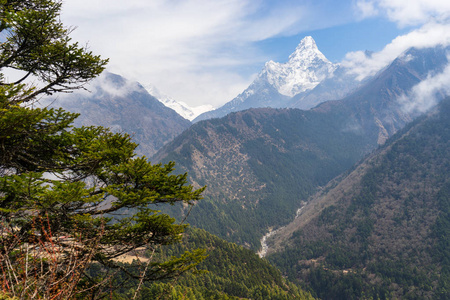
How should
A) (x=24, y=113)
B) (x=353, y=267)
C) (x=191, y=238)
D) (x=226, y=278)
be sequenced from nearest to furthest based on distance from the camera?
1. (x=24, y=113)
2. (x=226, y=278)
3. (x=191, y=238)
4. (x=353, y=267)

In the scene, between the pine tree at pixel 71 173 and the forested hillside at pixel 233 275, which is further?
the forested hillside at pixel 233 275

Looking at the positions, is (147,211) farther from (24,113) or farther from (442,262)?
(442,262)

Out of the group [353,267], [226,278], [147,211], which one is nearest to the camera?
[147,211]

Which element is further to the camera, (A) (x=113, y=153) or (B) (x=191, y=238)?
(B) (x=191, y=238)

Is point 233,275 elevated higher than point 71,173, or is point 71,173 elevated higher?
point 71,173

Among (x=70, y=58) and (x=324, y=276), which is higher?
(x=70, y=58)

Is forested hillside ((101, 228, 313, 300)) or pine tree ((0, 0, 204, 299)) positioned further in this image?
forested hillside ((101, 228, 313, 300))

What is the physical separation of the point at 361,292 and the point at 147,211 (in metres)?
188

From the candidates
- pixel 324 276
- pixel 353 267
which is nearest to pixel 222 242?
pixel 324 276

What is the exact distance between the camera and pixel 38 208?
8.10 metres

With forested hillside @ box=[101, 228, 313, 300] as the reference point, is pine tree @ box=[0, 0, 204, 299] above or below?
above

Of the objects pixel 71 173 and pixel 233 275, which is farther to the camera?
pixel 233 275

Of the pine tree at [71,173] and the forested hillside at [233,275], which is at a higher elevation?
the pine tree at [71,173]

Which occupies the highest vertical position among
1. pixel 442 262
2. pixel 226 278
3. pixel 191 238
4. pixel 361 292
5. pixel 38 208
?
pixel 38 208
